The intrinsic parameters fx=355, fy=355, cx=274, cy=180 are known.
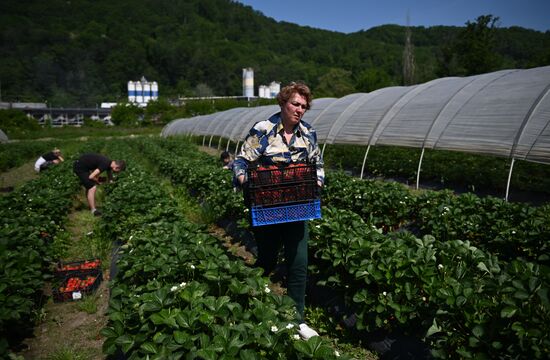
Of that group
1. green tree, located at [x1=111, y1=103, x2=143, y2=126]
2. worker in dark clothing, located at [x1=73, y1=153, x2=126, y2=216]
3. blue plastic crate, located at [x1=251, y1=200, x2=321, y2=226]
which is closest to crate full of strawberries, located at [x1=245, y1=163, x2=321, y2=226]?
blue plastic crate, located at [x1=251, y1=200, x2=321, y2=226]

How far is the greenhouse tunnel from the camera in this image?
261 inches

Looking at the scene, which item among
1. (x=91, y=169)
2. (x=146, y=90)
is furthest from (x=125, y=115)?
(x=91, y=169)

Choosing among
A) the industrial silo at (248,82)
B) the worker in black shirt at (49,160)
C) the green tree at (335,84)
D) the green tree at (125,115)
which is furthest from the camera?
the industrial silo at (248,82)

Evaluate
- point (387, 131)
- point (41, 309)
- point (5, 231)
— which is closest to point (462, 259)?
point (41, 309)

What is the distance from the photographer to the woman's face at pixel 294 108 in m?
2.71

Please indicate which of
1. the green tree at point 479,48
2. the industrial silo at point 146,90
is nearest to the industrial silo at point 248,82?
the industrial silo at point 146,90

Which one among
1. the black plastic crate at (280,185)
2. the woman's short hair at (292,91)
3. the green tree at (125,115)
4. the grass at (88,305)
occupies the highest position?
the green tree at (125,115)

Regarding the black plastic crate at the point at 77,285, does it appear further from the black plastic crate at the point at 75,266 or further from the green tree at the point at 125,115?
the green tree at the point at 125,115

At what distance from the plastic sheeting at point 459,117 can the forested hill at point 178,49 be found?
56318mm

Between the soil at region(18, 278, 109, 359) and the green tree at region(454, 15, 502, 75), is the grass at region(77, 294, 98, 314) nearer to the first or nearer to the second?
the soil at region(18, 278, 109, 359)

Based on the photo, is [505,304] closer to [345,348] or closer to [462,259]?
[462,259]

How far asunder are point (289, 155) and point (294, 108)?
367 millimetres

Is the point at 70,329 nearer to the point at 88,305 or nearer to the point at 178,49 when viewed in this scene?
the point at 88,305

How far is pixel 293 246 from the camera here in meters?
2.87
